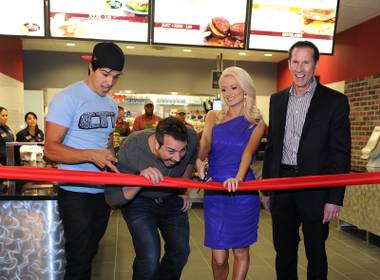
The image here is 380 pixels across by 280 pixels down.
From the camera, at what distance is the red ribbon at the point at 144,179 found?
1.97 m

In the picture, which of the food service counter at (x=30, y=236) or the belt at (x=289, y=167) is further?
the food service counter at (x=30, y=236)

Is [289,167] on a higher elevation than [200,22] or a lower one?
lower

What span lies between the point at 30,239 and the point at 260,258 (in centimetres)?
238

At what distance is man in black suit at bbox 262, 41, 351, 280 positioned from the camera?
2318 millimetres

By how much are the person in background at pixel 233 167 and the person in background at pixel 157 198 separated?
20cm

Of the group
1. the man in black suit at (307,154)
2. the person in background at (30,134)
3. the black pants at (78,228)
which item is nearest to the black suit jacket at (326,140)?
the man in black suit at (307,154)

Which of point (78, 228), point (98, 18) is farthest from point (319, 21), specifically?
point (78, 228)

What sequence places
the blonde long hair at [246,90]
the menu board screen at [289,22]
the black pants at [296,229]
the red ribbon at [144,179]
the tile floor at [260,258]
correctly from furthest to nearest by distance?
the menu board screen at [289,22] < the tile floor at [260,258] < the blonde long hair at [246,90] < the black pants at [296,229] < the red ribbon at [144,179]

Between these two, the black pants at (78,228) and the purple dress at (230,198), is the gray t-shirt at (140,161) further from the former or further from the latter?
the purple dress at (230,198)

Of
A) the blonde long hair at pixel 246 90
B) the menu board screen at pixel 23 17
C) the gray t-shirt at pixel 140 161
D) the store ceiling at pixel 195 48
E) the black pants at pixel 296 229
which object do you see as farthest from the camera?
the store ceiling at pixel 195 48

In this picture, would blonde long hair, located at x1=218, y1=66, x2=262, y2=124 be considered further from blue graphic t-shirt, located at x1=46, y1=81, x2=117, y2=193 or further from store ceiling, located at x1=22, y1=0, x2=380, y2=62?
store ceiling, located at x1=22, y1=0, x2=380, y2=62

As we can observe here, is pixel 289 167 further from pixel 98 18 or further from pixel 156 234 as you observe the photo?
pixel 98 18

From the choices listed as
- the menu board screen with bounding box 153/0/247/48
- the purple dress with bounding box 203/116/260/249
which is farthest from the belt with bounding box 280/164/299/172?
the menu board screen with bounding box 153/0/247/48

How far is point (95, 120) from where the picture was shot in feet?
6.91
